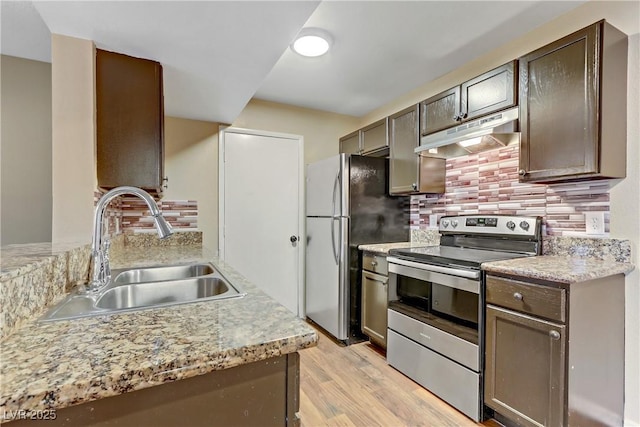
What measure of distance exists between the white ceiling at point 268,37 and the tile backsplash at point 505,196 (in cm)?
84

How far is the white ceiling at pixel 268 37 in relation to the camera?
140 centimetres

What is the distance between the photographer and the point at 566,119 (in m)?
1.67

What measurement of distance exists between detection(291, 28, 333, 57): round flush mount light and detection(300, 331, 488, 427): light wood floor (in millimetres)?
2339

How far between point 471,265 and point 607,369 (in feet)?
2.62

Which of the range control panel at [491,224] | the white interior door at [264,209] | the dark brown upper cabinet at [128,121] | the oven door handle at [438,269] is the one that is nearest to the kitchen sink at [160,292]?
the dark brown upper cabinet at [128,121]

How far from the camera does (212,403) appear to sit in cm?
64

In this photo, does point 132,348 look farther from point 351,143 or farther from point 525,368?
point 351,143

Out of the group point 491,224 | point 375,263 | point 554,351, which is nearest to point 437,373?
point 554,351

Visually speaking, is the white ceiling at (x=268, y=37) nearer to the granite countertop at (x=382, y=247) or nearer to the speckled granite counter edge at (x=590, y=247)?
the speckled granite counter edge at (x=590, y=247)

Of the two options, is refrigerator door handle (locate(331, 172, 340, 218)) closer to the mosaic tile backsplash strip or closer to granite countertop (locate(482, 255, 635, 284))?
the mosaic tile backsplash strip

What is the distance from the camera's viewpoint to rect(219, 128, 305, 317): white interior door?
3.17m

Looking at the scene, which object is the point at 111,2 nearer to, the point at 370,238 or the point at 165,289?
the point at 165,289

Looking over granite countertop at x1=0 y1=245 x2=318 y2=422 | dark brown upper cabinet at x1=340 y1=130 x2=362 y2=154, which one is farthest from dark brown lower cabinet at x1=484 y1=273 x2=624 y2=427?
dark brown upper cabinet at x1=340 y1=130 x2=362 y2=154

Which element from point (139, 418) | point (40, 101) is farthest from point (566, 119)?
point (40, 101)
